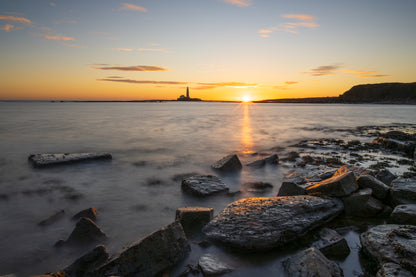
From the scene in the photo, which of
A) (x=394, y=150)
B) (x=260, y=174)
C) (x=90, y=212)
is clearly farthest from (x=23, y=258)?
(x=394, y=150)

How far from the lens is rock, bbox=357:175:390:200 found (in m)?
5.54

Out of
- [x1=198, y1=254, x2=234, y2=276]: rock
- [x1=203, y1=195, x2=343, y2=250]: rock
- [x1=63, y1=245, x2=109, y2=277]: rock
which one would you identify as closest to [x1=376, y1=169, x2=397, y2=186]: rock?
[x1=203, y1=195, x2=343, y2=250]: rock

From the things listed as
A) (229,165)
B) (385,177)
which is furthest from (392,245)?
(229,165)

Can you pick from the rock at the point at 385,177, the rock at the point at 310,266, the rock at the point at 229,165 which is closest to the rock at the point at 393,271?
the rock at the point at 310,266

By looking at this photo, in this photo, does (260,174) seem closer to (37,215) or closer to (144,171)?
(144,171)

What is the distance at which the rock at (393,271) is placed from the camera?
291 cm

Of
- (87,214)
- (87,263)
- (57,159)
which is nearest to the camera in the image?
(87,263)

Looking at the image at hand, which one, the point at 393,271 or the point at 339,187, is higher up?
the point at 339,187

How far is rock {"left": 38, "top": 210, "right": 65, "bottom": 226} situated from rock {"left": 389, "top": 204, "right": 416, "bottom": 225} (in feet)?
22.9

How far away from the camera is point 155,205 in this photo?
624cm

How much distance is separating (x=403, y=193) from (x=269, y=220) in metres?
3.36

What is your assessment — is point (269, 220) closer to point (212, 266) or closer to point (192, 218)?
point (212, 266)

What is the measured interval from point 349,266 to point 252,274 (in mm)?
1523

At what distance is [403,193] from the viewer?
17.2 ft
